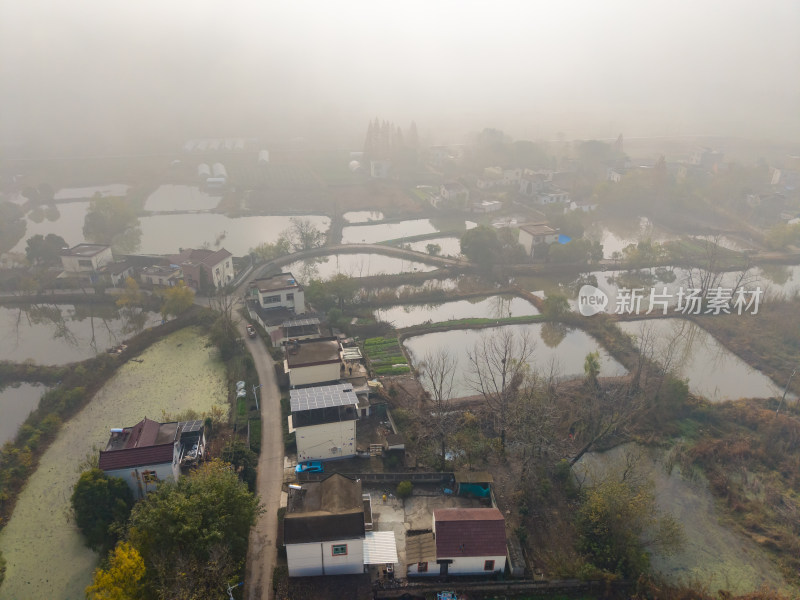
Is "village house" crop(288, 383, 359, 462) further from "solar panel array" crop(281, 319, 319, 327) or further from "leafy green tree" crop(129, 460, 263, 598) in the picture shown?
→ "solar panel array" crop(281, 319, 319, 327)

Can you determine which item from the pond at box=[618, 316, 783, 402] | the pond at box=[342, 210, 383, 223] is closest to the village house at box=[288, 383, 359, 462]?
the pond at box=[618, 316, 783, 402]

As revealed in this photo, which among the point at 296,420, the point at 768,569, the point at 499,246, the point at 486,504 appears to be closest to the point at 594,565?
the point at 486,504

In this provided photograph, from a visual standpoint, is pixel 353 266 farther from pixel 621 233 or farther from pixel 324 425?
pixel 621 233

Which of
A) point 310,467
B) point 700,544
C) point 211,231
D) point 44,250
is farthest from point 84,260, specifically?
point 700,544

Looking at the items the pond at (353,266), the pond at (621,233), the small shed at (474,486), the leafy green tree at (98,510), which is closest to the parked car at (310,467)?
the small shed at (474,486)

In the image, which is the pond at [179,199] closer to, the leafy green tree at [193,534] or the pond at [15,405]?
the pond at [15,405]

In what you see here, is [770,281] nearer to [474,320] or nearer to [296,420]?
[474,320]
